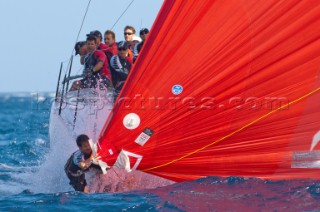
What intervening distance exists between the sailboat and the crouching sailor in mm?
323

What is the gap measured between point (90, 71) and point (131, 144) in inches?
132

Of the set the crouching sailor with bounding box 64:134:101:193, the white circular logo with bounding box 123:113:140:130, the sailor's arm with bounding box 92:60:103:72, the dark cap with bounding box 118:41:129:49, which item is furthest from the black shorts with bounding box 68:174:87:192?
the dark cap with bounding box 118:41:129:49

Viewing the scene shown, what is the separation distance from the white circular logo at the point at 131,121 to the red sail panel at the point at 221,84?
4cm

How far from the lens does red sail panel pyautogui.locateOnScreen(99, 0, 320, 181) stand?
7.99 metres

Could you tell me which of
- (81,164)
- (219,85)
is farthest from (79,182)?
(219,85)

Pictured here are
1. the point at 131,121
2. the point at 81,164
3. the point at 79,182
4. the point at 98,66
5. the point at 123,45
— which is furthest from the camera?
the point at 123,45

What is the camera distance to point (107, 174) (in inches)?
339

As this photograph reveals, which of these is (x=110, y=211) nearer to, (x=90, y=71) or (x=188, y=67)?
(x=188, y=67)

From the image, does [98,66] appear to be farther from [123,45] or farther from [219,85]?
[219,85]

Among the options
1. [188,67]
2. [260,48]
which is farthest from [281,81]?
[188,67]

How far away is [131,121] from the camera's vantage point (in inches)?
316

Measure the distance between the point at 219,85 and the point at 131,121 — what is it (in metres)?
1.04

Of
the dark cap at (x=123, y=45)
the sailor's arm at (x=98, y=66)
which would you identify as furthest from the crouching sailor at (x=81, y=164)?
the dark cap at (x=123, y=45)

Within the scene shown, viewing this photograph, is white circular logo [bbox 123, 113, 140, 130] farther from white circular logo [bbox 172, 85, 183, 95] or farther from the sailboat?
white circular logo [bbox 172, 85, 183, 95]
